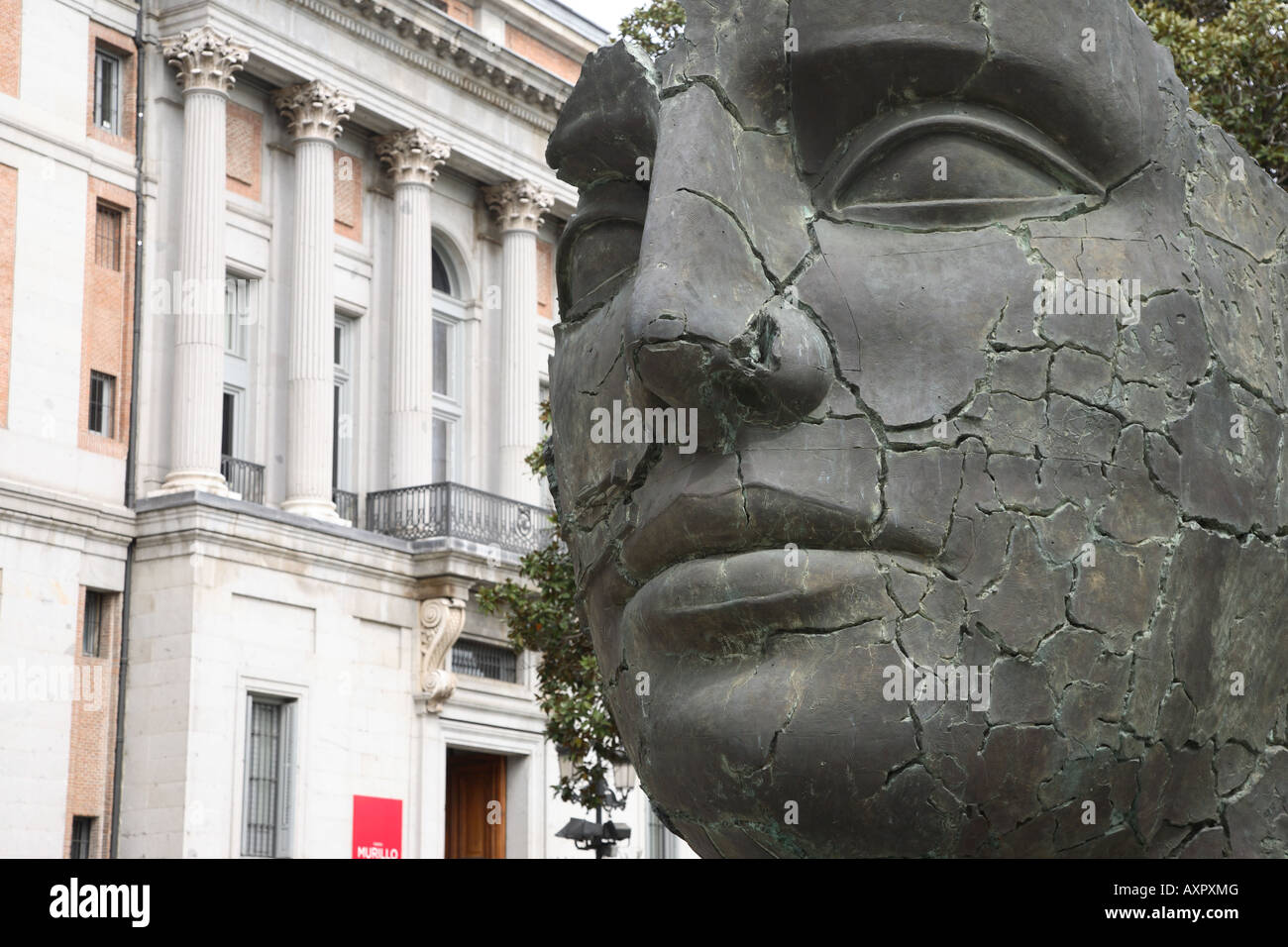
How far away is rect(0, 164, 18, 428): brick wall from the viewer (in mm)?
23922

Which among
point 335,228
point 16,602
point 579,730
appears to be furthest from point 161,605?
point 579,730

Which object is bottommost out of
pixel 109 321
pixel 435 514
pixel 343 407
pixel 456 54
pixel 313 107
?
pixel 435 514

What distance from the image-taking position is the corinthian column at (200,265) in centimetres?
2567

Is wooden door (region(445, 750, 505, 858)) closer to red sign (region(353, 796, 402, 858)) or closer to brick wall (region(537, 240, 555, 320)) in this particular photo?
red sign (region(353, 796, 402, 858))

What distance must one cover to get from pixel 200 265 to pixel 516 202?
24.4 ft

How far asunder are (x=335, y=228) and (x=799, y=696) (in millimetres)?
27882

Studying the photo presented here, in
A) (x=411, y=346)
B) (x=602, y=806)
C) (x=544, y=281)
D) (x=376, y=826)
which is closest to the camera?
(x=602, y=806)

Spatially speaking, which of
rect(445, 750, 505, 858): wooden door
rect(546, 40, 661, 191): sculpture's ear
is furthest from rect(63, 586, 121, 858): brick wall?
rect(546, 40, 661, 191): sculpture's ear

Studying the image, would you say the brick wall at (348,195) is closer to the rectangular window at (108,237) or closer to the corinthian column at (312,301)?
the corinthian column at (312,301)

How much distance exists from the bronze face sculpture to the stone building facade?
72.1ft

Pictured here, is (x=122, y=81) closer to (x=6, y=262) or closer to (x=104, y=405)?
(x=6, y=262)

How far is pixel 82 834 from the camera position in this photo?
2431cm

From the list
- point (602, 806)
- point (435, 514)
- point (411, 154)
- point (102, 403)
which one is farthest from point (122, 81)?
point (602, 806)
